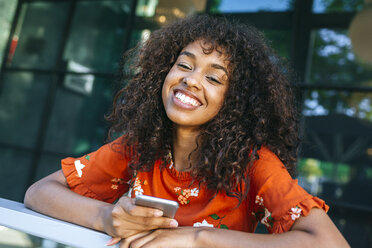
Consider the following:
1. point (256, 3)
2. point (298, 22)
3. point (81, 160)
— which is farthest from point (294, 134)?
point (256, 3)

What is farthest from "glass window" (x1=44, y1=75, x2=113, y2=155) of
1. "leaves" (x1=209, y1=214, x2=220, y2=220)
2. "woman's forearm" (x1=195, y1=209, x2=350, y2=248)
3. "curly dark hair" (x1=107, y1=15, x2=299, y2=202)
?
"woman's forearm" (x1=195, y1=209, x2=350, y2=248)

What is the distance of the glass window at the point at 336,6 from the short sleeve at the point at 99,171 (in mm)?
2639

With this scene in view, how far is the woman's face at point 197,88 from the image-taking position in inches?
56.7

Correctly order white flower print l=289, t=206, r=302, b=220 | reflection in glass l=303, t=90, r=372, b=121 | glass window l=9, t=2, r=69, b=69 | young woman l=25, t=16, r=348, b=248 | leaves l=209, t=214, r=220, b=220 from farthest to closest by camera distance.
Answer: glass window l=9, t=2, r=69, b=69 < reflection in glass l=303, t=90, r=372, b=121 < leaves l=209, t=214, r=220, b=220 < young woman l=25, t=16, r=348, b=248 < white flower print l=289, t=206, r=302, b=220

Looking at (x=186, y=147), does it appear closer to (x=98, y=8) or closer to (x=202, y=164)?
(x=202, y=164)

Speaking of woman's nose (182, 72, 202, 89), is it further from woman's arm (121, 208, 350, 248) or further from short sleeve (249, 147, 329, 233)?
woman's arm (121, 208, 350, 248)

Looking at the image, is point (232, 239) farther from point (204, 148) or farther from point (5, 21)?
point (5, 21)

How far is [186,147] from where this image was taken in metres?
1.58

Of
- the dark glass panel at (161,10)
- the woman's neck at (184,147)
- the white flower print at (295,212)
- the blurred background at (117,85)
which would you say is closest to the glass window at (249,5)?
the blurred background at (117,85)

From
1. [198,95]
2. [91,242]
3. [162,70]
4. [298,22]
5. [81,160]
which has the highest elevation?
[298,22]

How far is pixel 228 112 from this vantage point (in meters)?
1.50

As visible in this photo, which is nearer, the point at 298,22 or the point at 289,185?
the point at 289,185

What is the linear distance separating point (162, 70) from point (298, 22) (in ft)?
6.89

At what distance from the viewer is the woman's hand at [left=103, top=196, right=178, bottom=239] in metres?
0.92
